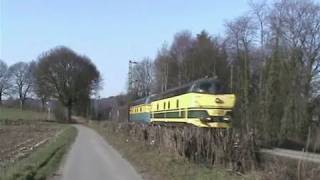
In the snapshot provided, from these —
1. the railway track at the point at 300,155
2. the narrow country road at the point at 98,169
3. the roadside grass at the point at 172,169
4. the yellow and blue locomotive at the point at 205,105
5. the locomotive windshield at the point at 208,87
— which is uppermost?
the locomotive windshield at the point at 208,87

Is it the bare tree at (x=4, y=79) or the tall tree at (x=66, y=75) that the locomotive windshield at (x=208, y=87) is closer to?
the tall tree at (x=66, y=75)

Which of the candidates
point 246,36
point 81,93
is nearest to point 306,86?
point 246,36

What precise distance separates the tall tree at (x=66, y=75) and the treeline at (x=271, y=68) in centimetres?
2968

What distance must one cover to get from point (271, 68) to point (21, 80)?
9201cm

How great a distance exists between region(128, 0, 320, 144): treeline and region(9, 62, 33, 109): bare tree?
51.3m

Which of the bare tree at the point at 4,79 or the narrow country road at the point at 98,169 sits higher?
the bare tree at the point at 4,79

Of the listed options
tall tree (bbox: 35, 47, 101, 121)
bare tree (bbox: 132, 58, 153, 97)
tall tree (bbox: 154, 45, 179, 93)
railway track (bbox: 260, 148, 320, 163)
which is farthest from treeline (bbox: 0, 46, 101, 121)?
railway track (bbox: 260, 148, 320, 163)

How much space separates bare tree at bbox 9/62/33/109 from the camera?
132500 mm

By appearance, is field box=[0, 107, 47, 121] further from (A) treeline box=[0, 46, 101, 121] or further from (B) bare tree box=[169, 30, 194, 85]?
(B) bare tree box=[169, 30, 194, 85]

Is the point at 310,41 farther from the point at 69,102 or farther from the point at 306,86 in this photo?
the point at 69,102

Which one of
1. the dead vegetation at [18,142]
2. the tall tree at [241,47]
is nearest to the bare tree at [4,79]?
the dead vegetation at [18,142]

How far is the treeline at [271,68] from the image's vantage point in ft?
152

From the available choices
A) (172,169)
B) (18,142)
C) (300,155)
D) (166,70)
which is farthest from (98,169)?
(166,70)

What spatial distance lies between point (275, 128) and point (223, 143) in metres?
27.1
